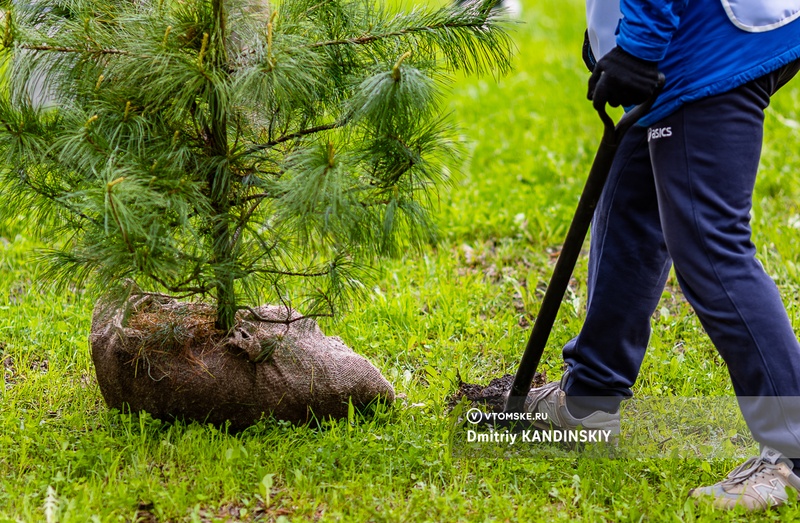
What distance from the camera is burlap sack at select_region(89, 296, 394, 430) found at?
108 inches

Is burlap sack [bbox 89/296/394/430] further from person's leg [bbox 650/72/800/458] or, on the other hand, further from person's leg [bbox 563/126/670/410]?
person's leg [bbox 650/72/800/458]

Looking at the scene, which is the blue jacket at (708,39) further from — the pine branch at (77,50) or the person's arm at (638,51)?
the pine branch at (77,50)

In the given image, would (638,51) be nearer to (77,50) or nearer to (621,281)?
(621,281)

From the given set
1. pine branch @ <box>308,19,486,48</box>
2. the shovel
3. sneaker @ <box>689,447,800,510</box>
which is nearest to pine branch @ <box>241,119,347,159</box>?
pine branch @ <box>308,19,486,48</box>

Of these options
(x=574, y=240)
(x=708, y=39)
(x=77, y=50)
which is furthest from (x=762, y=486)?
(x=77, y=50)

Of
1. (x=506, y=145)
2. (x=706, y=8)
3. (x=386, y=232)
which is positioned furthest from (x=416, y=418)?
(x=506, y=145)

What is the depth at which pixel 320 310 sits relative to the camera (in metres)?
2.79

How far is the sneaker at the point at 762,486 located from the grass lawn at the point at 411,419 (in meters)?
0.04

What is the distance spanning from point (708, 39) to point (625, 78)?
25 cm

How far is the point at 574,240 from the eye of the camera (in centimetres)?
262

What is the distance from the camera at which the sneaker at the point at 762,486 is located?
94.4 inches

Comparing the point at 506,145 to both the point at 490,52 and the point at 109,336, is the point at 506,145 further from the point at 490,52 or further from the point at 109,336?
the point at 109,336

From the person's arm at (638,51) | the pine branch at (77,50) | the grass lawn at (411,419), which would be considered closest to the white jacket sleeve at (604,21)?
the person's arm at (638,51)

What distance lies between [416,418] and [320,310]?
520mm
